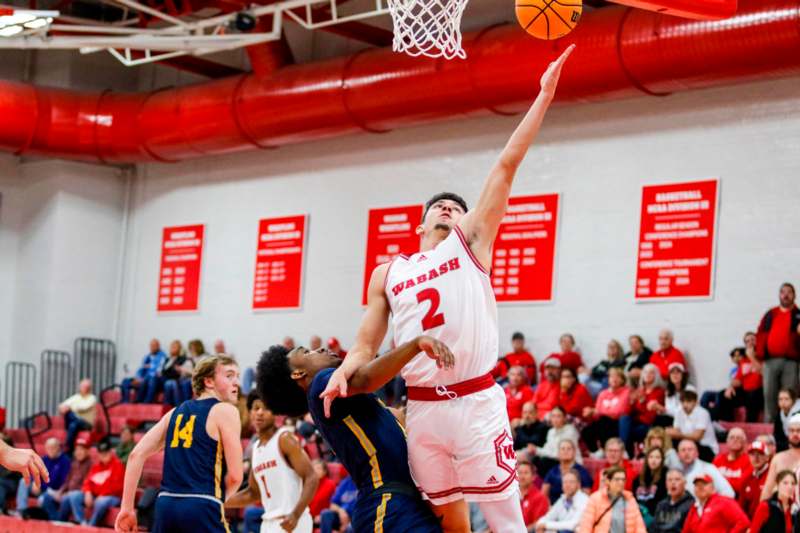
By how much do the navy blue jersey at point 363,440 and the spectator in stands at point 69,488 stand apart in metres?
13.7

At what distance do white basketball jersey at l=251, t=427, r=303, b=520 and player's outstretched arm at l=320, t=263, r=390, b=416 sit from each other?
4.38 m

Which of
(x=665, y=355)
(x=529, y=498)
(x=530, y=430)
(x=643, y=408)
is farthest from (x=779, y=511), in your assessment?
(x=665, y=355)

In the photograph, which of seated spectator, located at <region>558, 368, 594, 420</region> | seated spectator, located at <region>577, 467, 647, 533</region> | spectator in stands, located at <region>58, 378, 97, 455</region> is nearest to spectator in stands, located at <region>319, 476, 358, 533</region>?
seated spectator, located at <region>558, 368, 594, 420</region>

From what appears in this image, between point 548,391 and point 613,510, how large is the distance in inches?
143

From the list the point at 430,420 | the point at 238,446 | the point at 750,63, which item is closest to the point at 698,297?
the point at 750,63

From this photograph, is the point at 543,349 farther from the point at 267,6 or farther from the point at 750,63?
the point at 267,6

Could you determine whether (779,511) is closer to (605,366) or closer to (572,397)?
(572,397)

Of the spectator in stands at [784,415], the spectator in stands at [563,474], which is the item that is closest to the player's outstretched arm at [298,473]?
the spectator in stands at [563,474]

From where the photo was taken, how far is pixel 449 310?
609cm

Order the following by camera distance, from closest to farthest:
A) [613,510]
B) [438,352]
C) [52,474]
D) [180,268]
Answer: [438,352] < [613,510] < [52,474] < [180,268]

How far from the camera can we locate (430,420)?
6074mm

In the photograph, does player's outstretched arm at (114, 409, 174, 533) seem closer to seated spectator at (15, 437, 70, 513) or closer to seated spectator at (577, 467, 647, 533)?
seated spectator at (577, 467, 647, 533)

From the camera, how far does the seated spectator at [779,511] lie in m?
12.1

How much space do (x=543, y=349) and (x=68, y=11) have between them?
Answer: 11.1 metres
